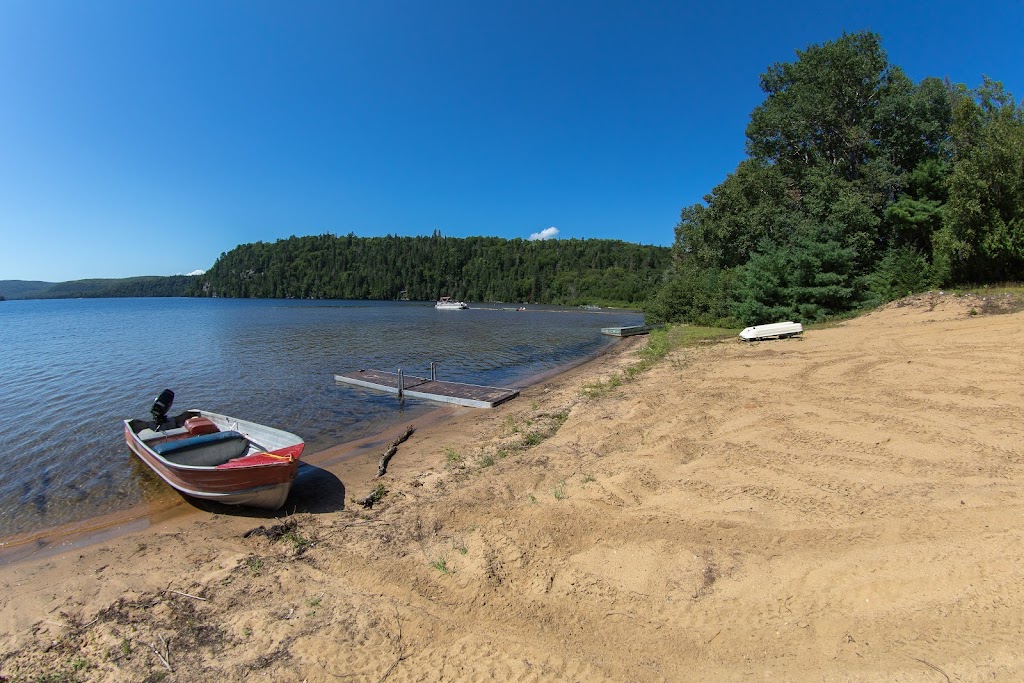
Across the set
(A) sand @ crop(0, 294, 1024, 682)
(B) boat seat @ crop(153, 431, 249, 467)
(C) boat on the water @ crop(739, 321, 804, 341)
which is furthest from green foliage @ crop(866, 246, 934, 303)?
(B) boat seat @ crop(153, 431, 249, 467)

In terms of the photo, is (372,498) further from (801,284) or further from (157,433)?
(801,284)

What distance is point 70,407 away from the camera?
1666 cm

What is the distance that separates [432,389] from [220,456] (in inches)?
376

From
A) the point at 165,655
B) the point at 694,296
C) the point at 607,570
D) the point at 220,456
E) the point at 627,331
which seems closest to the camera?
the point at 165,655

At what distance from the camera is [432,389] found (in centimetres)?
1891

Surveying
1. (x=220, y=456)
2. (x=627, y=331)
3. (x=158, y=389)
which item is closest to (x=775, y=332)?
(x=627, y=331)

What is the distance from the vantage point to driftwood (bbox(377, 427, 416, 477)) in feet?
33.5

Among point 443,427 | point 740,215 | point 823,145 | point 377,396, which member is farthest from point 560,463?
point 823,145

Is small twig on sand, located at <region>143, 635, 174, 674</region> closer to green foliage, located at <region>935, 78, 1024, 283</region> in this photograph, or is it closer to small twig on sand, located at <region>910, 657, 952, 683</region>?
small twig on sand, located at <region>910, 657, 952, 683</region>

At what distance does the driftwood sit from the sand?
0.40 m

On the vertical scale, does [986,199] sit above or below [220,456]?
above

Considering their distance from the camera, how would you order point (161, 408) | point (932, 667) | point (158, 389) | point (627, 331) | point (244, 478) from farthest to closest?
point (627, 331)
point (158, 389)
point (161, 408)
point (244, 478)
point (932, 667)

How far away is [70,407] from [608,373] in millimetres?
20863

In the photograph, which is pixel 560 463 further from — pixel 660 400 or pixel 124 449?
pixel 124 449
